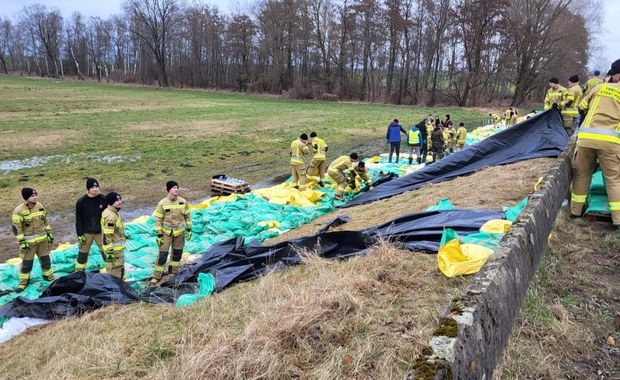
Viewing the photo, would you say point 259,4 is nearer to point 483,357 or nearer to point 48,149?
point 48,149

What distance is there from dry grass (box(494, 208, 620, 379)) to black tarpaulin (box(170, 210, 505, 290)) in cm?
110

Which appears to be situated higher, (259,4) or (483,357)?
(259,4)

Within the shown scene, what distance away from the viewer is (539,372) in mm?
2338

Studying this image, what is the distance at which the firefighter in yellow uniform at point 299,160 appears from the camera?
36.9ft

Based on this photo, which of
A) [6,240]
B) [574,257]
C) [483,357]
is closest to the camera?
[483,357]

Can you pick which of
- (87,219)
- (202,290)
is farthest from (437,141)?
(87,219)

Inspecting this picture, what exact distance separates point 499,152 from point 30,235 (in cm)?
941

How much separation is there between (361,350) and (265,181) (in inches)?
441

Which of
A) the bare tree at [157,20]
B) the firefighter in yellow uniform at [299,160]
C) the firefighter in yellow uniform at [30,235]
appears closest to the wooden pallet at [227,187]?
the firefighter in yellow uniform at [299,160]

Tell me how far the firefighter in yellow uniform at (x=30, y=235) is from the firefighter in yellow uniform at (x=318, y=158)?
6.99 metres

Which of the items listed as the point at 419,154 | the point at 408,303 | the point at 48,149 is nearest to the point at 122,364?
the point at 408,303

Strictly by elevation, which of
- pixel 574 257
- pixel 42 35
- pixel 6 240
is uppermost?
pixel 42 35

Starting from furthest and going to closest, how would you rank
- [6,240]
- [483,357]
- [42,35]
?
[42,35] < [6,240] < [483,357]

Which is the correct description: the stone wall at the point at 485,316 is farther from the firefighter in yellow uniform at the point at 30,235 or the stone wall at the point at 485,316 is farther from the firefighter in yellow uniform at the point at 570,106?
the firefighter in yellow uniform at the point at 570,106
